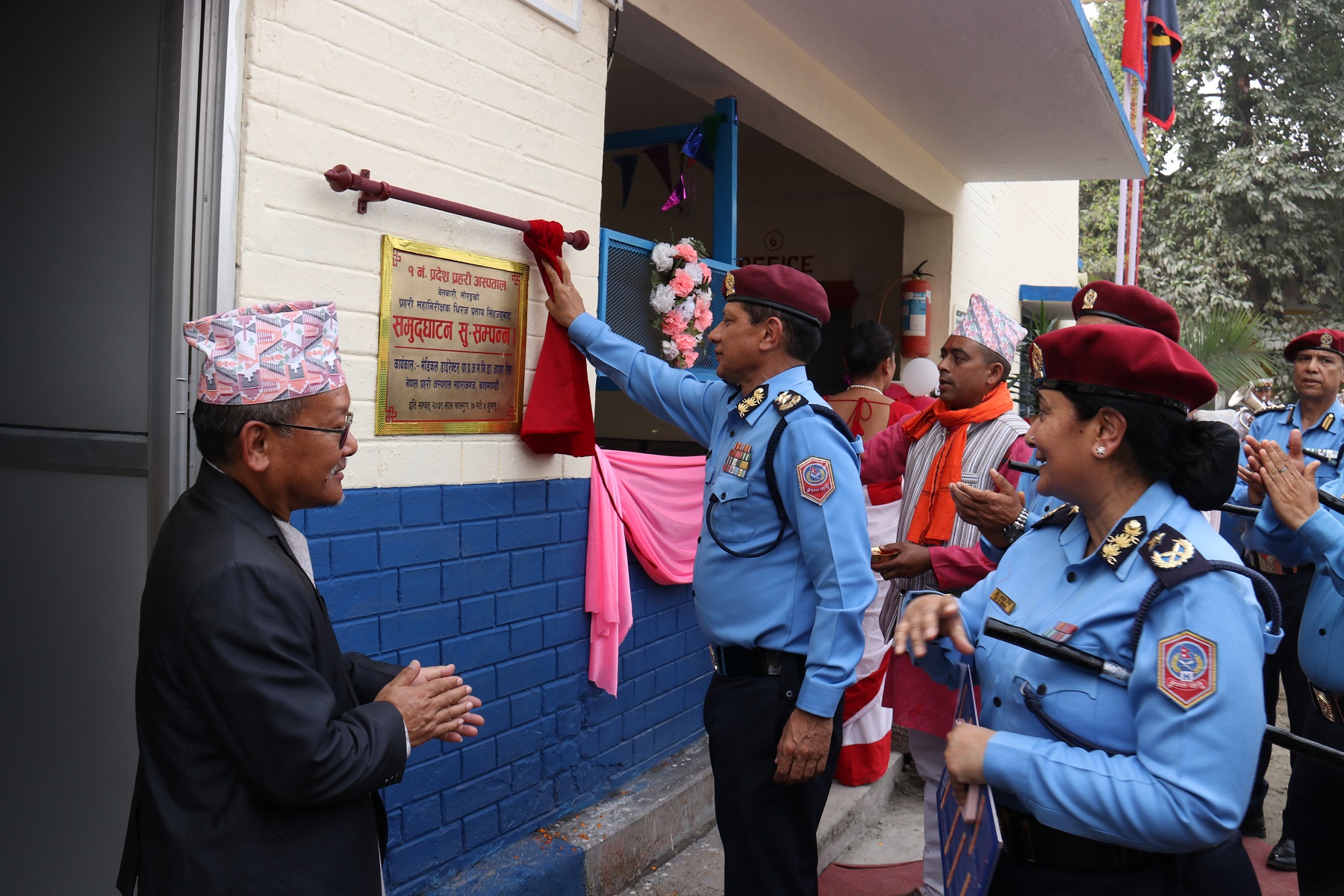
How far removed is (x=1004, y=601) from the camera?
1.96 m

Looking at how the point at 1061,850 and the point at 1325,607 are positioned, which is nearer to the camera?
the point at 1061,850

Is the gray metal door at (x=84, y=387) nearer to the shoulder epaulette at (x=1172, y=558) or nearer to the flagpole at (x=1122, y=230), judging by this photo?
the shoulder epaulette at (x=1172, y=558)

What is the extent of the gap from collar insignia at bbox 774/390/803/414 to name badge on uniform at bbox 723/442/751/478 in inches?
6.0

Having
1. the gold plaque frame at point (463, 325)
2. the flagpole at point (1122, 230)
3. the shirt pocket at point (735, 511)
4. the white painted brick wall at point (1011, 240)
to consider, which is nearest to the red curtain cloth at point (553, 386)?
the gold plaque frame at point (463, 325)

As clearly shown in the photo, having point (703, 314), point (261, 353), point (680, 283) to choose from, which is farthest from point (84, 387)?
point (703, 314)

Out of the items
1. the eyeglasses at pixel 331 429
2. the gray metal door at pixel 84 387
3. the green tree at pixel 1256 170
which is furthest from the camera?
the green tree at pixel 1256 170

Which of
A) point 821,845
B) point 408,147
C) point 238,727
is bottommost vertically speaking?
point 821,845

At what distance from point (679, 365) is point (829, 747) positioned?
2075 mm

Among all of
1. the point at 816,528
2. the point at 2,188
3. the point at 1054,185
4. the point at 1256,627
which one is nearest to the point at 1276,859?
the point at 816,528

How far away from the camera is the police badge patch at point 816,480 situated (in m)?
2.70

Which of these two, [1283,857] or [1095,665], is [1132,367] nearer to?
[1095,665]

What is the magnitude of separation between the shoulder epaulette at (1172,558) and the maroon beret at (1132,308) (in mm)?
965

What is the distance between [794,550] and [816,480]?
24cm

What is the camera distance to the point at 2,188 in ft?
9.74
